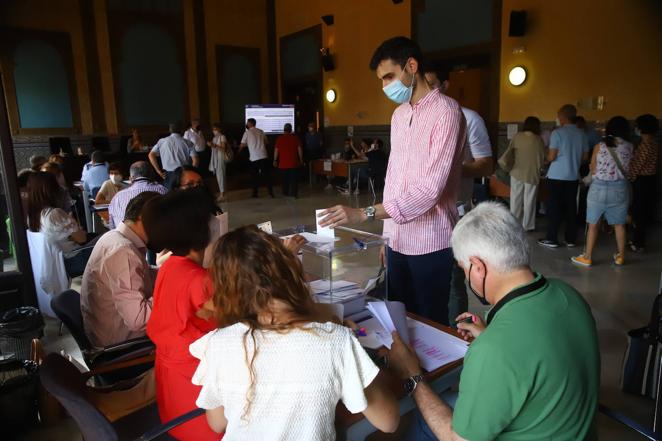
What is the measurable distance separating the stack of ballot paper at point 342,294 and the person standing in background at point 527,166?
180 inches

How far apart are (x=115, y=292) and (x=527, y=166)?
195 inches

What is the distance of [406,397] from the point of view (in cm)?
128

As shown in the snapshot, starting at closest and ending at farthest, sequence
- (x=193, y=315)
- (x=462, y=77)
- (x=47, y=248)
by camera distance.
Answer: (x=193, y=315) < (x=47, y=248) < (x=462, y=77)

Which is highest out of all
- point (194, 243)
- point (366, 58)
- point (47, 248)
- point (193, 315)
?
point (366, 58)

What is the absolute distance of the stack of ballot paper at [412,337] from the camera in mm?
1446

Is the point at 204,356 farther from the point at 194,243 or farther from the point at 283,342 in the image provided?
the point at 194,243

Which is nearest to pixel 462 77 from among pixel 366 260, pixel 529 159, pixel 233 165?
pixel 529 159

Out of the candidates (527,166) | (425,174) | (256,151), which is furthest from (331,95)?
(425,174)

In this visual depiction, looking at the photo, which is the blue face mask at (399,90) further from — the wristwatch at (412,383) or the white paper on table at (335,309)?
the wristwatch at (412,383)

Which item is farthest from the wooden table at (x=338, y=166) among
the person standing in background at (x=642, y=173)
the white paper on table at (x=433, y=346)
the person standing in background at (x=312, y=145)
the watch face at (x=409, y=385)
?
the watch face at (x=409, y=385)

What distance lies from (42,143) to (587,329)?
11.6 meters

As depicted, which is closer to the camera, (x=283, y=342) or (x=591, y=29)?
(x=283, y=342)

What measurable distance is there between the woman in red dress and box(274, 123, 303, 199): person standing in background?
7852 millimetres

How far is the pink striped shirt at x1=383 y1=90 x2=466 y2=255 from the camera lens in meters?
1.74
